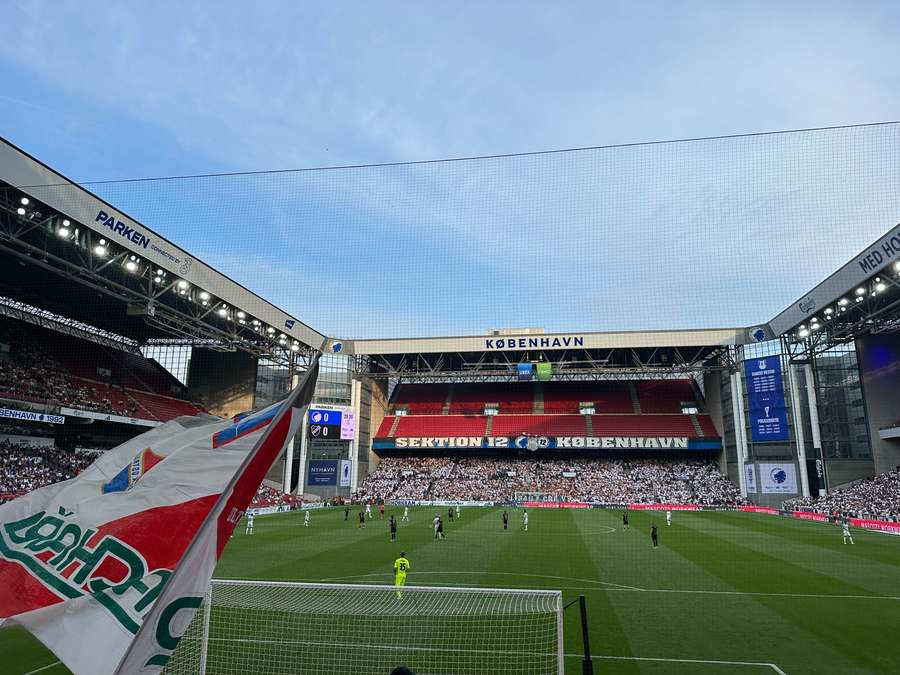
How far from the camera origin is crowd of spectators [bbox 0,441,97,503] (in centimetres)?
2840

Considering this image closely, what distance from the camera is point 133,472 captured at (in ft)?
16.1

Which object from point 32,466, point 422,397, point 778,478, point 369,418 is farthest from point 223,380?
point 778,478

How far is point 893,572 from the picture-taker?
57.8ft

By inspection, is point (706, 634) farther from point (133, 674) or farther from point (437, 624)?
point (133, 674)

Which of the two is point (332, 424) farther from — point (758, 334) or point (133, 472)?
point (133, 472)

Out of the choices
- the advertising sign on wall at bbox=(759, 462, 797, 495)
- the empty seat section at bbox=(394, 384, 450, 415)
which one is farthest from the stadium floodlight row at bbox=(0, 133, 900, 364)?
the empty seat section at bbox=(394, 384, 450, 415)

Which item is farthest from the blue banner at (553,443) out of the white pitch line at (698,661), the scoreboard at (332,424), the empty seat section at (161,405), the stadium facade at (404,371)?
the white pitch line at (698,661)

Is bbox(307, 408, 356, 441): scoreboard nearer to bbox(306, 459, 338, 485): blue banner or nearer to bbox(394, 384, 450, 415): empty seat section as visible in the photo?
bbox(306, 459, 338, 485): blue banner

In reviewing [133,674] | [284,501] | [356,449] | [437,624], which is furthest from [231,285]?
[133,674]

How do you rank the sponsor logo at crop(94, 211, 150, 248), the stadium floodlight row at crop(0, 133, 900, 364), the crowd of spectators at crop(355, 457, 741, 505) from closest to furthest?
the stadium floodlight row at crop(0, 133, 900, 364), the sponsor logo at crop(94, 211, 150, 248), the crowd of spectators at crop(355, 457, 741, 505)

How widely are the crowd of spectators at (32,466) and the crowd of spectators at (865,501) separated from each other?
43875 mm

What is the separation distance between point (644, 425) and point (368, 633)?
47686mm

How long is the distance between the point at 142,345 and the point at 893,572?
44119 millimetres

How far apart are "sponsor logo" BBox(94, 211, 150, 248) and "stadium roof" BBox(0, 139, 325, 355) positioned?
1.7 inches
